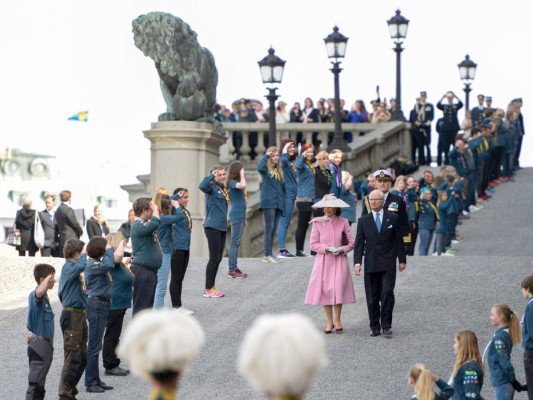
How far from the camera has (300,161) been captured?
19.7 metres

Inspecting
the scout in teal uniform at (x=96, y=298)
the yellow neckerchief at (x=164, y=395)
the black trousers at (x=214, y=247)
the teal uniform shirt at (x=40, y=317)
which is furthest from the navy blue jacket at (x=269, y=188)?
the yellow neckerchief at (x=164, y=395)

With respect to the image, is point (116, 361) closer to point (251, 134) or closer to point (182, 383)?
point (182, 383)

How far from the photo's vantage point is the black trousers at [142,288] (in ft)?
46.0

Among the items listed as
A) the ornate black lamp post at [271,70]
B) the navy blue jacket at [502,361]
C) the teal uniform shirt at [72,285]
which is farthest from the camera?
the ornate black lamp post at [271,70]

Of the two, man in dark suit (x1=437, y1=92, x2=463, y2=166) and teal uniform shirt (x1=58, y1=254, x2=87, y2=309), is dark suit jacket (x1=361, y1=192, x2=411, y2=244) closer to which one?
teal uniform shirt (x1=58, y1=254, x2=87, y2=309)

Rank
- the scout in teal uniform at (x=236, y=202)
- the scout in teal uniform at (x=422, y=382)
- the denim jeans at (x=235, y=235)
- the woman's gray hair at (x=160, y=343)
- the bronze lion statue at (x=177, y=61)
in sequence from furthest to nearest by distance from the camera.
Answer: the bronze lion statue at (x=177, y=61) → the denim jeans at (x=235, y=235) → the scout in teal uniform at (x=236, y=202) → the scout in teal uniform at (x=422, y=382) → the woman's gray hair at (x=160, y=343)

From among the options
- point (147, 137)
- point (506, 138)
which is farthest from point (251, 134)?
point (147, 137)

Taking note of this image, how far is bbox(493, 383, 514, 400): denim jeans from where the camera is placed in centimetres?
1155

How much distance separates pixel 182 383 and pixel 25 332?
10.7 ft

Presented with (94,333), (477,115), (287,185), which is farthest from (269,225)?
(477,115)

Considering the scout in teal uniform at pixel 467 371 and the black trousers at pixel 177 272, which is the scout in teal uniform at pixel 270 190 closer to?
the black trousers at pixel 177 272

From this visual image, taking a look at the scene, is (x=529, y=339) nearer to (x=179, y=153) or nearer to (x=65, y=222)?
(x=65, y=222)

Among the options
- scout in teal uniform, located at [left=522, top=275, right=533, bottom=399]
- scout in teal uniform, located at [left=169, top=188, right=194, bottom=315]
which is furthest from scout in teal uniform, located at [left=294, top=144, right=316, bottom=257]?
scout in teal uniform, located at [left=522, top=275, right=533, bottom=399]

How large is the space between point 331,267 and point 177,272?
1863 millimetres
